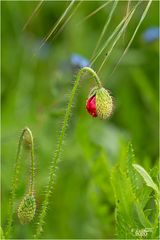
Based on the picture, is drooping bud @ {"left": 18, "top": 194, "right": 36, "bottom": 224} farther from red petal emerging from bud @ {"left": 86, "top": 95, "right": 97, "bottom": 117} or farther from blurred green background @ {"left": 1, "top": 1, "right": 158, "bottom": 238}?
blurred green background @ {"left": 1, "top": 1, "right": 158, "bottom": 238}

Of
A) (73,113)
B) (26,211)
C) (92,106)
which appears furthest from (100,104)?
(73,113)

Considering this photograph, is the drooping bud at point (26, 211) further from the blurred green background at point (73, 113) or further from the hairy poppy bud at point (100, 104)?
the blurred green background at point (73, 113)

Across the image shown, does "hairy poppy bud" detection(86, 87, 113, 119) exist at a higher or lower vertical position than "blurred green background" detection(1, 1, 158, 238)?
higher

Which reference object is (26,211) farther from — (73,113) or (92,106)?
(73,113)

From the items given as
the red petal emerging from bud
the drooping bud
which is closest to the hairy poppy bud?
the red petal emerging from bud

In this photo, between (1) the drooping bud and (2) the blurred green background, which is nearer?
(1) the drooping bud

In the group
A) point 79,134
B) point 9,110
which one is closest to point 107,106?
point 79,134

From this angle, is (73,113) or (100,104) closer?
(100,104)
